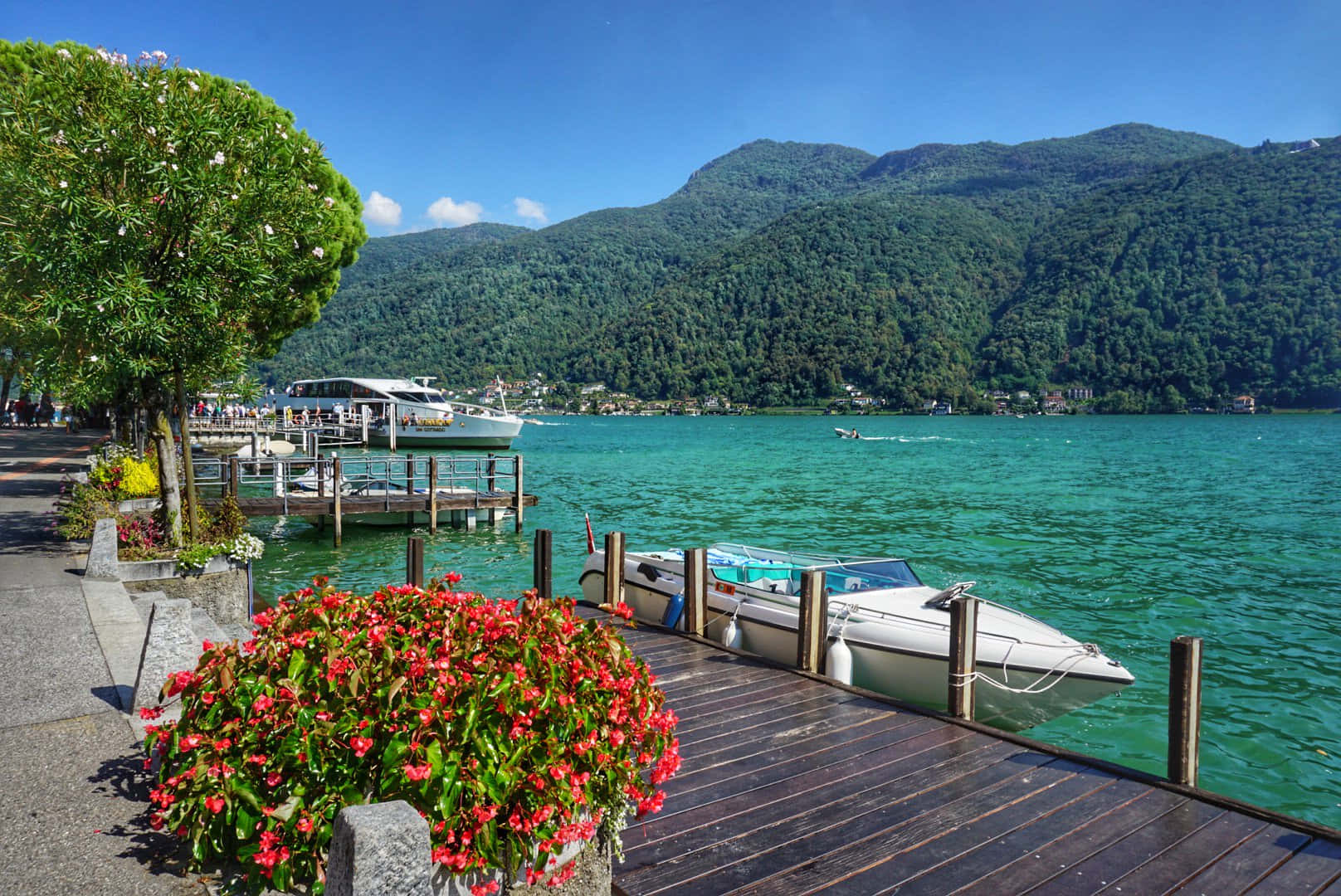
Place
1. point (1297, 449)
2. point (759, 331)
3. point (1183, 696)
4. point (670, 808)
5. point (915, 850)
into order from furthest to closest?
1. point (759, 331)
2. point (1297, 449)
3. point (1183, 696)
4. point (670, 808)
5. point (915, 850)

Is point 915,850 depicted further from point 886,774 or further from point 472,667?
point 472,667

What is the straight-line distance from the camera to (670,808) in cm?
545

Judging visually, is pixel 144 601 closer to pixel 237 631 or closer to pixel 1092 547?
pixel 237 631

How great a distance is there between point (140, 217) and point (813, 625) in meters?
9.34

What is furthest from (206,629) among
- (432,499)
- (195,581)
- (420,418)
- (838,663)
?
(420,418)

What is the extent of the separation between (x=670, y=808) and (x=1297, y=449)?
277 ft

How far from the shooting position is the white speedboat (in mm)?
9008

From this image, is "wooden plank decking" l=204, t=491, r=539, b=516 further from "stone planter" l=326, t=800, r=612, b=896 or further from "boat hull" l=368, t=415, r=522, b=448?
"boat hull" l=368, t=415, r=522, b=448

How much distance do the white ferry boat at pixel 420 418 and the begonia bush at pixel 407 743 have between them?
67638 millimetres

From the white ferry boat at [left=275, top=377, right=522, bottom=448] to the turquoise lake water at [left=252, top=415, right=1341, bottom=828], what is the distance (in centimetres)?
1168

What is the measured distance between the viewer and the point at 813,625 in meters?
8.79

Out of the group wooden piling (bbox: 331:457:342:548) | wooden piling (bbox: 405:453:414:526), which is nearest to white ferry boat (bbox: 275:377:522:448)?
wooden piling (bbox: 405:453:414:526)

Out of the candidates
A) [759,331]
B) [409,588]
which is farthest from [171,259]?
[759,331]

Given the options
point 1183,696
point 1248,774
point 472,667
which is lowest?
point 1248,774
